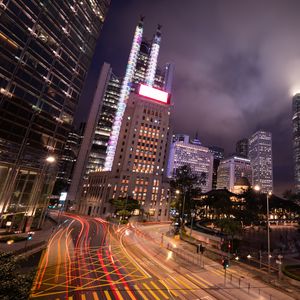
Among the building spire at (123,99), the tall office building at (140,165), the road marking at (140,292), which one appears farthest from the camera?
the building spire at (123,99)

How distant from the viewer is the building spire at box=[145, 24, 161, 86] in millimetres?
162887

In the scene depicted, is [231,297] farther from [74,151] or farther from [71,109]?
[74,151]

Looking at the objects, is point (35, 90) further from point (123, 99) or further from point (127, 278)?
point (123, 99)

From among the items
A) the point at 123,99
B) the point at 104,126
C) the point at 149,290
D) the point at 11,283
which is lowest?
the point at 149,290

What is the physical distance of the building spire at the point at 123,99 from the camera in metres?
123

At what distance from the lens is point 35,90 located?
44594mm

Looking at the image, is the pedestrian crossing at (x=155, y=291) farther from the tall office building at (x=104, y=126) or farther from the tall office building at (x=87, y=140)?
the tall office building at (x=104, y=126)

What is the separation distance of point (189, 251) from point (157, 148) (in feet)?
275

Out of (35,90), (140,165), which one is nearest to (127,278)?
(35,90)

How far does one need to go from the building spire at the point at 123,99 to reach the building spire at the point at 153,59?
14.4m

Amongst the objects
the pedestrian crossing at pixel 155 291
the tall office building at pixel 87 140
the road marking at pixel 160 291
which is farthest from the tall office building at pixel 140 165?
the road marking at pixel 160 291

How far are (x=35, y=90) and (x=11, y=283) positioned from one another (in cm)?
4432

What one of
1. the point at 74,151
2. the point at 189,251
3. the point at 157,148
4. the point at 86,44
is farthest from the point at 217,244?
the point at 74,151

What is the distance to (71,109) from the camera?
5528 centimetres
